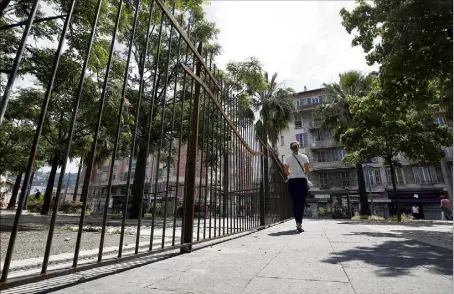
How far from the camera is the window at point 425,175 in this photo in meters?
31.4

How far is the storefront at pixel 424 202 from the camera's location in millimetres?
30500

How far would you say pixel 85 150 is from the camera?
1489 centimetres

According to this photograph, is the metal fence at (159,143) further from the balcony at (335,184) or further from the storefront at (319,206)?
the balcony at (335,184)

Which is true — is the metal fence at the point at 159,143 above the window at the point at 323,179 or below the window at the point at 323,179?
below

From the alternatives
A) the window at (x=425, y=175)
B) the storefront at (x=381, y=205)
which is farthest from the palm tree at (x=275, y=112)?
the window at (x=425, y=175)

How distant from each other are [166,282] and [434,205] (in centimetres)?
3855

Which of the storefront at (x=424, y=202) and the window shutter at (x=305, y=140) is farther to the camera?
the window shutter at (x=305, y=140)

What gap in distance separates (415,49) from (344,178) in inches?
1228

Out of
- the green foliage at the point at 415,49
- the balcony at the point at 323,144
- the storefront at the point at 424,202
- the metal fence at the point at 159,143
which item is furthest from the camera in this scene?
the balcony at the point at 323,144

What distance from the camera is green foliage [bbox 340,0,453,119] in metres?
7.20

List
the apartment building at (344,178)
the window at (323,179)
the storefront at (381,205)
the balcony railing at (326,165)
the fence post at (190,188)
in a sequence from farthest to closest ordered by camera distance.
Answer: the window at (323,179) → the balcony railing at (326,165) → the storefront at (381,205) → the apartment building at (344,178) → the fence post at (190,188)

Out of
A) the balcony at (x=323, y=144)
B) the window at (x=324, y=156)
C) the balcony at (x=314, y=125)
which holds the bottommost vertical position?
the window at (x=324, y=156)

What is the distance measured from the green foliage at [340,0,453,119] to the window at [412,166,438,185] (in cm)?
2746

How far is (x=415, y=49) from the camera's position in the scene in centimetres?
765
